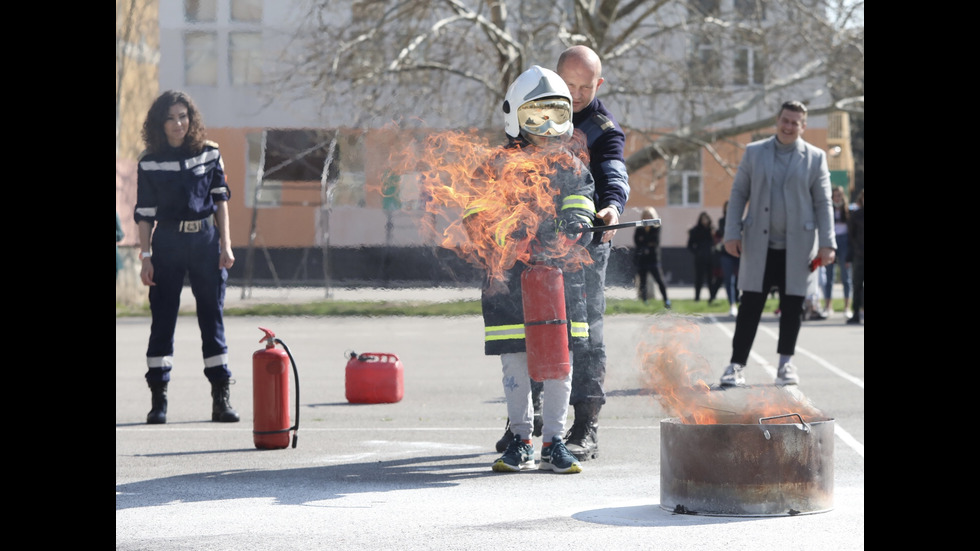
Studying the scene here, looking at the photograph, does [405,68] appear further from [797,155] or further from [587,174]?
[587,174]

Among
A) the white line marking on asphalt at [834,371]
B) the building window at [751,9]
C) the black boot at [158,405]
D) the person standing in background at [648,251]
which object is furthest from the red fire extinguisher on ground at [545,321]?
the building window at [751,9]

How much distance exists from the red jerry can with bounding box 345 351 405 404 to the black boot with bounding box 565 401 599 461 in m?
3.14

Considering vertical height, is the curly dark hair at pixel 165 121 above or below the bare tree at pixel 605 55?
below

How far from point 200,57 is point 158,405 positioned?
9.39m

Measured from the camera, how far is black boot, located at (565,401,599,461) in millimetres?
6968

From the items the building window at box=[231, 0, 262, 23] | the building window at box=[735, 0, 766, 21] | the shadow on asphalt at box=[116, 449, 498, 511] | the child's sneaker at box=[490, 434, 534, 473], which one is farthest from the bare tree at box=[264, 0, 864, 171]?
the child's sneaker at box=[490, 434, 534, 473]

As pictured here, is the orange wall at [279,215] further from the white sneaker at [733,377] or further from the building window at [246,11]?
the white sneaker at [733,377]

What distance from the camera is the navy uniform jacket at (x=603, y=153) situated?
264 inches

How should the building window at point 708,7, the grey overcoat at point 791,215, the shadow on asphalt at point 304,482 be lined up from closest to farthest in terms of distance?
the shadow on asphalt at point 304,482 < the grey overcoat at point 791,215 < the building window at point 708,7

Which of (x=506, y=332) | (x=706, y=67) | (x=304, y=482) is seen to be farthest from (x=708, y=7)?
(x=304, y=482)

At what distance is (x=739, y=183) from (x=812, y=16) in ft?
43.3

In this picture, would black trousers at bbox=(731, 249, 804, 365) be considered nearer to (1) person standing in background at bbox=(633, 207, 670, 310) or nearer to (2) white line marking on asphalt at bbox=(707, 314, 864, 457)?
(2) white line marking on asphalt at bbox=(707, 314, 864, 457)

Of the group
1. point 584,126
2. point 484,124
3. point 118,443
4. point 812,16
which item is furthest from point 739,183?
point 812,16

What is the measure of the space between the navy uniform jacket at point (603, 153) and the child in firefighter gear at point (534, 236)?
0.22m
